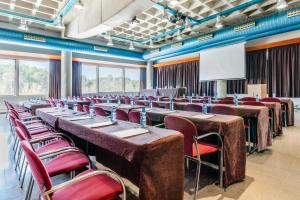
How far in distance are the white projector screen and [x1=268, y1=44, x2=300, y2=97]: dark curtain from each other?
3.48ft

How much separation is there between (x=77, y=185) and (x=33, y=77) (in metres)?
9.15

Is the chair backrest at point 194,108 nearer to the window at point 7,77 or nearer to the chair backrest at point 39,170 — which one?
the chair backrest at point 39,170

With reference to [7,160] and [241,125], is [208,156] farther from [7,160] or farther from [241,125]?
[7,160]

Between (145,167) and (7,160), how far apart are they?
2.88 metres

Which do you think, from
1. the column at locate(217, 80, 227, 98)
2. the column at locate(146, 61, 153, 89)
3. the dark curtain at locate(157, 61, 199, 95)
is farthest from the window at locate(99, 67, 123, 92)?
the column at locate(217, 80, 227, 98)

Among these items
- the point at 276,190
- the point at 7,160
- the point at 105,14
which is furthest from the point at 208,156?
the point at 105,14

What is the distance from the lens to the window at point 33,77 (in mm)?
8461

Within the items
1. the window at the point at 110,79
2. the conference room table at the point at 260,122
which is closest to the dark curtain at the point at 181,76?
the window at the point at 110,79

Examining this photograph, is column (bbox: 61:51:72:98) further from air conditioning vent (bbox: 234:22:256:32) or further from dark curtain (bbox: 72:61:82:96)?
air conditioning vent (bbox: 234:22:256:32)

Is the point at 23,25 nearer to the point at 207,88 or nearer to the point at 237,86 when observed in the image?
the point at 207,88

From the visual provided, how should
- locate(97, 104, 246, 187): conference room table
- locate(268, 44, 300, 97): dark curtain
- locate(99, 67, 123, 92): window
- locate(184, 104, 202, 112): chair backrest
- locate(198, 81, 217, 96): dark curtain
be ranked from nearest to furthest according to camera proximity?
locate(97, 104, 246, 187): conference room table → locate(184, 104, 202, 112): chair backrest → locate(268, 44, 300, 97): dark curtain → locate(198, 81, 217, 96): dark curtain → locate(99, 67, 123, 92): window

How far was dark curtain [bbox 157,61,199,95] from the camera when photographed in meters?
9.82

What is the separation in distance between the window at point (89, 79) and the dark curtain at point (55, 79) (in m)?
1.32

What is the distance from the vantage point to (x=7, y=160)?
2.98 metres
